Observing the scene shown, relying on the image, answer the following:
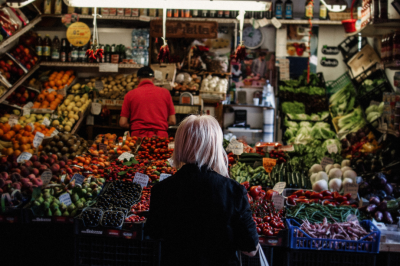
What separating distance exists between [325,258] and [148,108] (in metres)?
2.83

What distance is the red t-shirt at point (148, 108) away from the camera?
474 cm

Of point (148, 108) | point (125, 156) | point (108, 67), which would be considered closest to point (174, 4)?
point (148, 108)

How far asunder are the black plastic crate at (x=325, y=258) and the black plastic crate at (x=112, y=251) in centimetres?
101

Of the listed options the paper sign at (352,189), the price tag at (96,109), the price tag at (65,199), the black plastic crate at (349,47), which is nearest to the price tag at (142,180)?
the price tag at (65,199)

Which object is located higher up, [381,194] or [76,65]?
[76,65]

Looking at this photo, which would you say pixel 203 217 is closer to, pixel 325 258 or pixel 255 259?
pixel 255 259

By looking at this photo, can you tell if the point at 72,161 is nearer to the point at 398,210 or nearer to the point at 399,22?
the point at 398,210

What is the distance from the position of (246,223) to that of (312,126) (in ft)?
18.8

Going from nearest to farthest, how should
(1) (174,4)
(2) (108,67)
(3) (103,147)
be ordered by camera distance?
(1) (174,4) < (3) (103,147) < (2) (108,67)

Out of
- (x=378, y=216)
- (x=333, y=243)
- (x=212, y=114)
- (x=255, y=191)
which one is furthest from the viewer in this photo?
(x=212, y=114)

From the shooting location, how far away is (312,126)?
23.7 ft

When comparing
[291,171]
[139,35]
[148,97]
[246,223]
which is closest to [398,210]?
[291,171]

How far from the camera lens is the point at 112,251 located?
2764mm

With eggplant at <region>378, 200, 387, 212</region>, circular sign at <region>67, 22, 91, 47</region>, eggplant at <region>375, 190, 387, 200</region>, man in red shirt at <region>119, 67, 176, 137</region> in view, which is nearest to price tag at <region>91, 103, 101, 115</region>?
circular sign at <region>67, 22, 91, 47</region>
